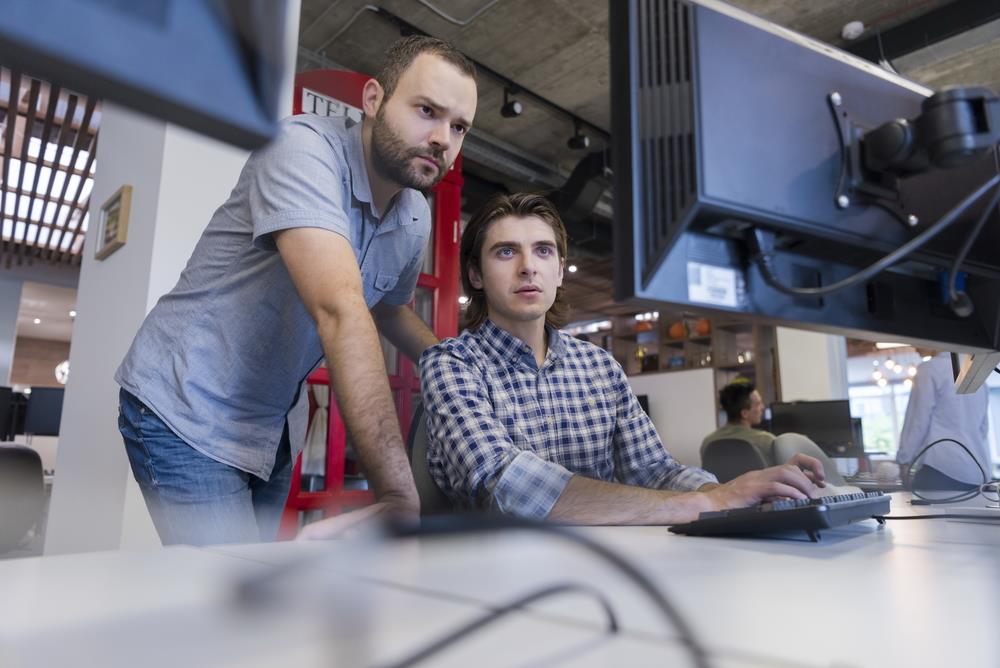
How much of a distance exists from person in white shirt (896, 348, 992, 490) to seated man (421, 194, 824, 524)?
2538 mm

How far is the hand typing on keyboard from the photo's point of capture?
936 millimetres

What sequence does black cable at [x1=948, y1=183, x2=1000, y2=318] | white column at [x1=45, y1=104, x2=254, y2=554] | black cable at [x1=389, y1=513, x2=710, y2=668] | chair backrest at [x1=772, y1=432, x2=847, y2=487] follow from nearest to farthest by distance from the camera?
black cable at [x1=389, y1=513, x2=710, y2=668], black cable at [x1=948, y1=183, x2=1000, y2=318], white column at [x1=45, y1=104, x2=254, y2=554], chair backrest at [x1=772, y1=432, x2=847, y2=487]

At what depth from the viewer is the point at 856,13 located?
3844 millimetres

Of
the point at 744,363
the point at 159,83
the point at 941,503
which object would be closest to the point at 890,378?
the point at 744,363

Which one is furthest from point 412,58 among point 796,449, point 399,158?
point 796,449

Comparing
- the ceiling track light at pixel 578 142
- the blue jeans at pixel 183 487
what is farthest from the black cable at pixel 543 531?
the ceiling track light at pixel 578 142

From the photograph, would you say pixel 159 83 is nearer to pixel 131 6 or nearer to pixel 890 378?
pixel 131 6

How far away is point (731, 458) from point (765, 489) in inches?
119

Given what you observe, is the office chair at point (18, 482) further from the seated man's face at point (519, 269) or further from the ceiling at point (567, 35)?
the ceiling at point (567, 35)

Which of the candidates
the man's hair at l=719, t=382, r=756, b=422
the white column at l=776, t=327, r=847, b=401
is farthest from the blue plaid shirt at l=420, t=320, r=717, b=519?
the white column at l=776, t=327, r=847, b=401

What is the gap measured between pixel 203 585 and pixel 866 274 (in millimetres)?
572

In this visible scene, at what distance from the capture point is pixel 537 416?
1.29 meters

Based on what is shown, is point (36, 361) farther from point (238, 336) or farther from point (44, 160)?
point (238, 336)

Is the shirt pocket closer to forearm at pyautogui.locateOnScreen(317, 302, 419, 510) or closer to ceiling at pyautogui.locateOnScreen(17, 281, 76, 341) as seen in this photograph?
forearm at pyautogui.locateOnScreen(317, 302, 419, 510)
